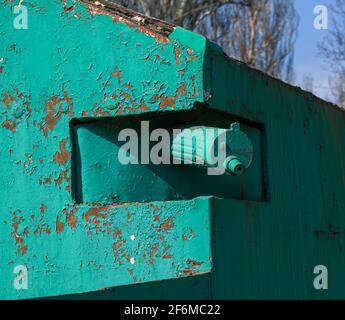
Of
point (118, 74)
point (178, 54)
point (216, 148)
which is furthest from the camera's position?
point (118, 74)

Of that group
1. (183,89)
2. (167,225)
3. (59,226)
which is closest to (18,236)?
(59,226)

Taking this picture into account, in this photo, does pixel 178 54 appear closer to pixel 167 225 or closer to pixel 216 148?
pixel 216 148

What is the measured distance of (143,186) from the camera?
4.24 metres

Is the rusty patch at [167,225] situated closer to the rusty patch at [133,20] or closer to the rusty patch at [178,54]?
the rusty patch at [178,54]

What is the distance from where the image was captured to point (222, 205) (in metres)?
3.97

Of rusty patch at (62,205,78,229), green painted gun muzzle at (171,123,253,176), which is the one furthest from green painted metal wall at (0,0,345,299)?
green painted gun muzzle at (171,123,253,176)

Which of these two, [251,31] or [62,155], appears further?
[251,31]

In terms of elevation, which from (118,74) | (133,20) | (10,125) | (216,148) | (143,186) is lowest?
(143,186)

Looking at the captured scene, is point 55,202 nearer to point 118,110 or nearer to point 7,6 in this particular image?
point 118,110

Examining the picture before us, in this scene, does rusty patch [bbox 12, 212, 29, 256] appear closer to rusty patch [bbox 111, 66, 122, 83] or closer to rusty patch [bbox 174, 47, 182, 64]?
rusty patch [bbox 111, 66, 122, 83]

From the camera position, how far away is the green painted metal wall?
13.1 ft

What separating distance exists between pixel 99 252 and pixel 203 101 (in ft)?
2.84

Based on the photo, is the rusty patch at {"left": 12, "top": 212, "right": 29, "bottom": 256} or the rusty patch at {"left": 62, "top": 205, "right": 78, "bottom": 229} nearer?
the rusty patch at {"left": 62, "top": 205, "right": 78, "bottom": 229}
